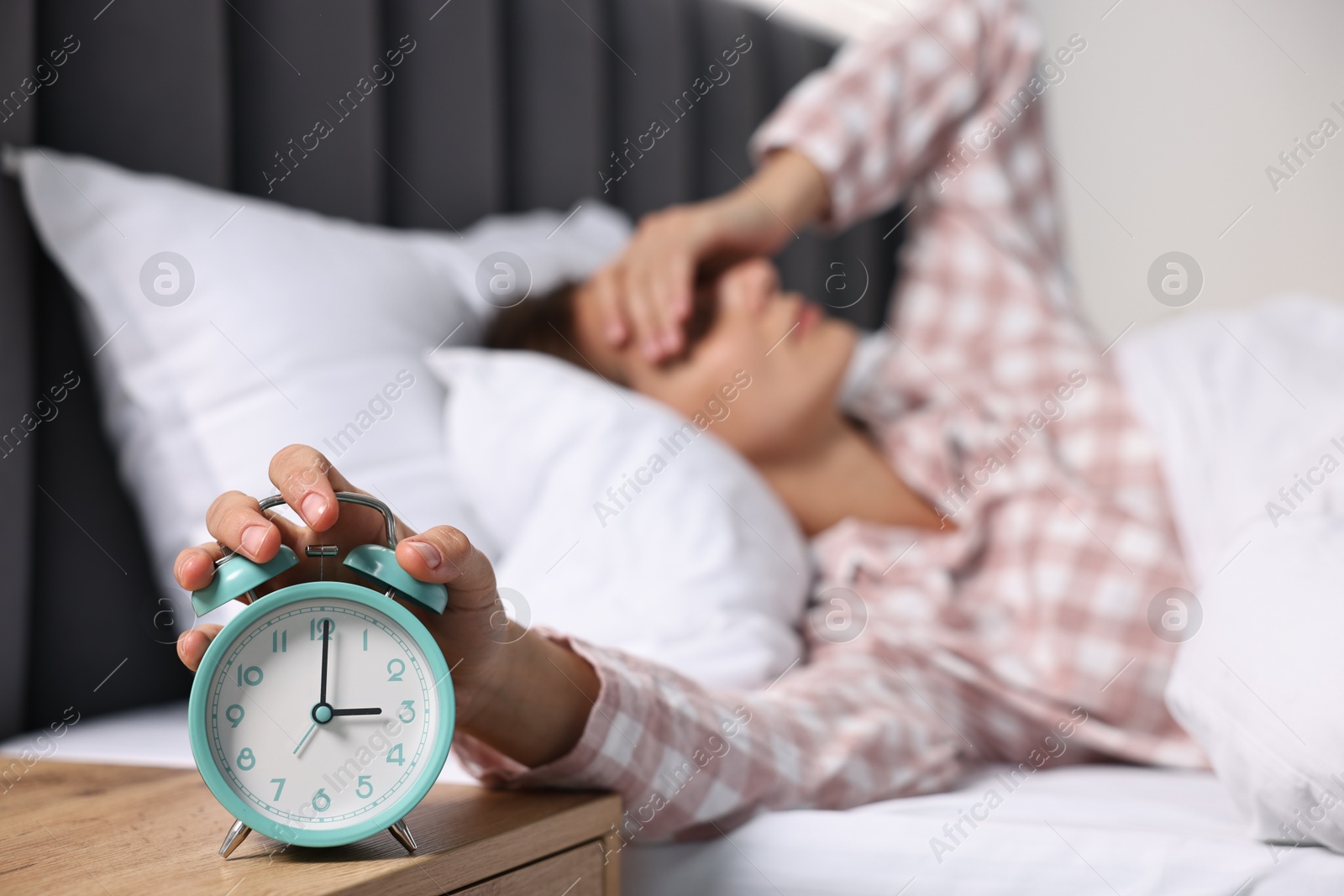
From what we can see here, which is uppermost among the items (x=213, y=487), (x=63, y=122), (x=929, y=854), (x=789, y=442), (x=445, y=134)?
(x=63, y=122)

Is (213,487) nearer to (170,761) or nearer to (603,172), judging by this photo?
(170,761)

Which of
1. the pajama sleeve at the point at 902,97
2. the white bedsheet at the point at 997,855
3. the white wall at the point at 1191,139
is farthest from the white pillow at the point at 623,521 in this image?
the white wall at the point at 1191,139

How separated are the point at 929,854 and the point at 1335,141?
6.40ft

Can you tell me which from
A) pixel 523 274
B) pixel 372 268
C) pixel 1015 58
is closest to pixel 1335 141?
pixel 1015 58

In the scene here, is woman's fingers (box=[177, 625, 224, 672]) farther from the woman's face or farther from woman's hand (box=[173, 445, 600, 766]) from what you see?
the woman's face

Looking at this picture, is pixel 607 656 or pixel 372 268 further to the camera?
pixel 372 268

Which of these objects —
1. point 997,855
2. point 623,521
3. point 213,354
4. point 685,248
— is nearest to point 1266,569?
point 997,855

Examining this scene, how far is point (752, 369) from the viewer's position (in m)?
1.12

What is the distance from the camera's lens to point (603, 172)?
4.98ft

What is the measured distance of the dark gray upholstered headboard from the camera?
883 mm

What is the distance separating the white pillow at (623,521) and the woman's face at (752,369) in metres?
0.12

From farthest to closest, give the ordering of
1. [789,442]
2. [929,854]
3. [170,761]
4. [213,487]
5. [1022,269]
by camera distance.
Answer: [1022,269]
[789,442]
[213,487]
[170,761]
[929,854]

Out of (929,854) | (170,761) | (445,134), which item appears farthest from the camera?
(445,134)

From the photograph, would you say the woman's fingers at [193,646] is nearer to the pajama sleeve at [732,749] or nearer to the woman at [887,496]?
the woman at [887,496]
